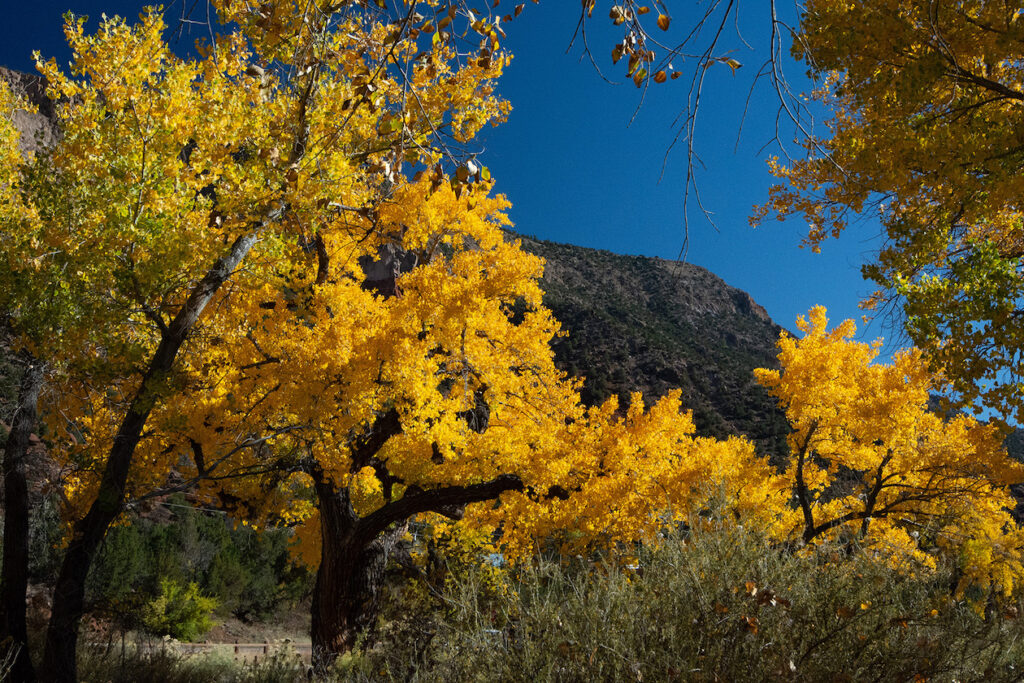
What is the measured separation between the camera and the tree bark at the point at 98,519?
5.73 meters

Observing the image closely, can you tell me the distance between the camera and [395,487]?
11.3 meters

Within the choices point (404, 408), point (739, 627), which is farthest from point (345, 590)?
point (739, 627)

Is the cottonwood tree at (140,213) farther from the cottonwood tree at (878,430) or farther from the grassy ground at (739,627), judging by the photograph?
the cottonwood tree at (878,430)

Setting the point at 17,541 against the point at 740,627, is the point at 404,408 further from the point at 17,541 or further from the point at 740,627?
the point at 740,627

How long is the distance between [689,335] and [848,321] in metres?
39.3

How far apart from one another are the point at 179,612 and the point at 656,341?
118 feet

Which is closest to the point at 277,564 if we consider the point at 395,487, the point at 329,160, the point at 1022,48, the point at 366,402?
the point at 395,487

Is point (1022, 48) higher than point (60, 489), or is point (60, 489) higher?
point (1022, 48)

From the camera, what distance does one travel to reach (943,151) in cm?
525

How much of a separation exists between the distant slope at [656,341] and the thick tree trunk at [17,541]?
27914 mm

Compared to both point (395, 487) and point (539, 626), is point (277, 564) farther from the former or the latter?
point (539, 626)

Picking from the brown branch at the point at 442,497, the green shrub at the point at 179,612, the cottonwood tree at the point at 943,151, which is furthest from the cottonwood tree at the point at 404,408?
the green shrub at the point at 179,612

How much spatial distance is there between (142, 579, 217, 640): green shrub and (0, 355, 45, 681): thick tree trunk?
34.6ft

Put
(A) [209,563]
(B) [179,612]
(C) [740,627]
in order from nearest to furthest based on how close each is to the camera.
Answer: (C) [740,627]
(B) [179,612]
(A) [209,563]
